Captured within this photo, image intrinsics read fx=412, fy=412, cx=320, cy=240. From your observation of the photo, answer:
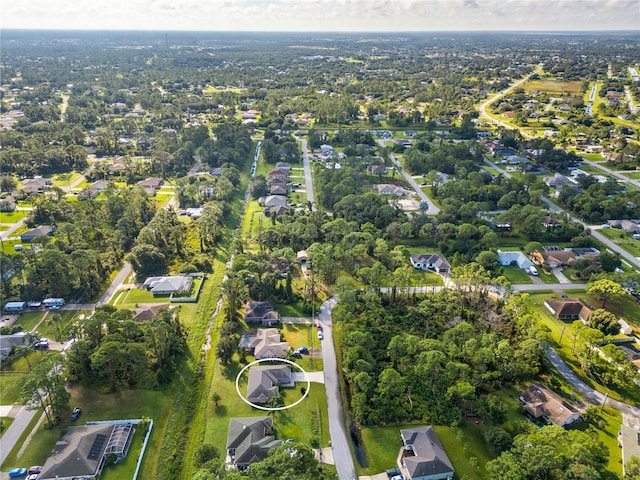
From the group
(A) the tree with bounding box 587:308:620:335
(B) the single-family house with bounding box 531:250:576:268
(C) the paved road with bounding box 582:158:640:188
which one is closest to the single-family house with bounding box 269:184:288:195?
(B) the single-family house with bounding box 531:250:576:268

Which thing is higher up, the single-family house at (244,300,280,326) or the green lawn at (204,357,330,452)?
the single-family house at (244,300,280,326)

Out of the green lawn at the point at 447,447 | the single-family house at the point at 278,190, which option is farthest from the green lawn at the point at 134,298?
the single-family house at the point at 278,190

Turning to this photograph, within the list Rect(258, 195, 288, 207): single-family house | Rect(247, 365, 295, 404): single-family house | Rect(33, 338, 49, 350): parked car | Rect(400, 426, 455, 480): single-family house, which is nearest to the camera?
Rect(400, 426, 455, 480): single-family house

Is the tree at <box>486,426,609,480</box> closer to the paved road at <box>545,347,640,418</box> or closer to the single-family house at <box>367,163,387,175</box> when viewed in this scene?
the paved road at <box>545,347,640,418</box>

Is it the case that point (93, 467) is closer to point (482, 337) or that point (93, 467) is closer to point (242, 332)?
point (242, 332)

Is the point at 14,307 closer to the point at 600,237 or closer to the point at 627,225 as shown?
the point at 600,237

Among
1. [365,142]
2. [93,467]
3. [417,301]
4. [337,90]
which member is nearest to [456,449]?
[417,301]
